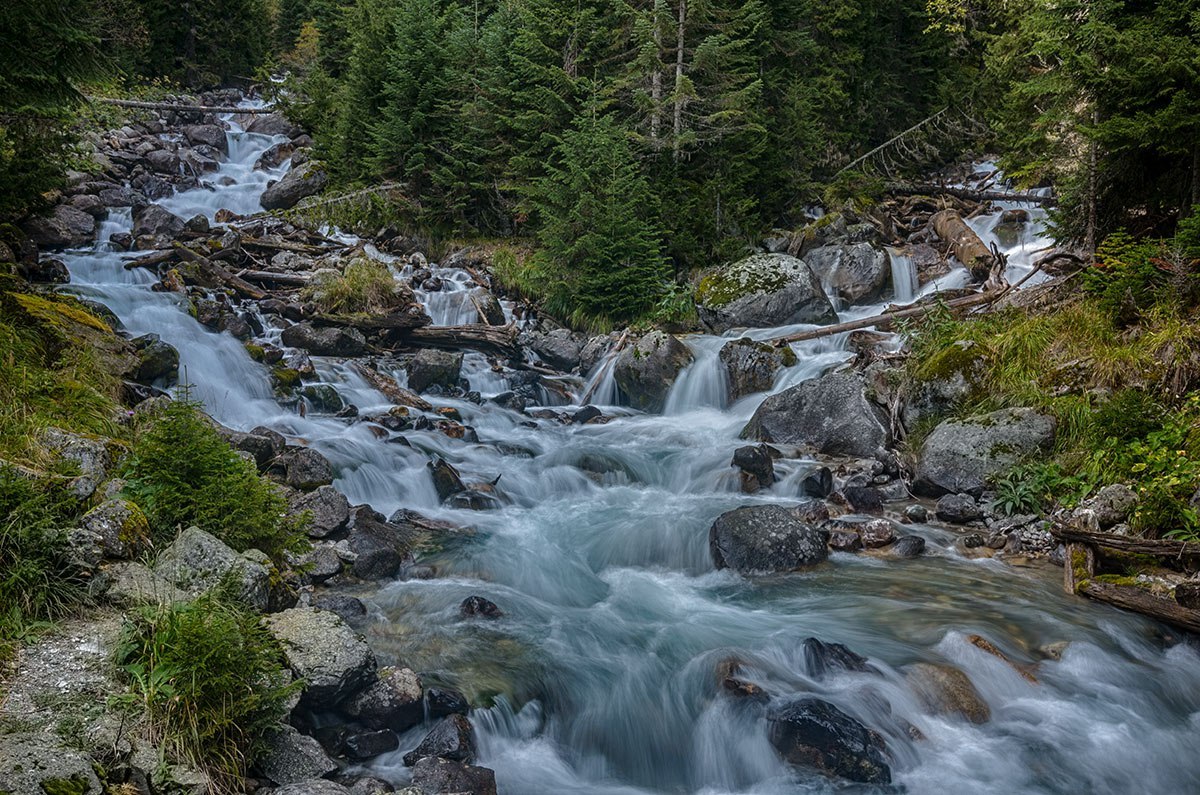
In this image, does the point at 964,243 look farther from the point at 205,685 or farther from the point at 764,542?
the point at 205,685

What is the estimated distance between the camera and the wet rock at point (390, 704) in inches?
217

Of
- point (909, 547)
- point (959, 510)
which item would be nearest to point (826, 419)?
point (959, 510)

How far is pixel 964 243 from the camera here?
18.2 meters

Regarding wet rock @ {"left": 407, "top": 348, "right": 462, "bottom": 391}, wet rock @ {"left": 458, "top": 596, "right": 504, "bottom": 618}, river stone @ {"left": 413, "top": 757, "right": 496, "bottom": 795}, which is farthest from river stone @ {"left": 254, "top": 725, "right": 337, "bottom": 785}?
wet rock @ {"left": 407, "top": 348, "right": 462, "bottom": 391}

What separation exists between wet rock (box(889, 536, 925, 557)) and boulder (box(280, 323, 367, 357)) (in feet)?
35.9

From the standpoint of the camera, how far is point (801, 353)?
1512cm

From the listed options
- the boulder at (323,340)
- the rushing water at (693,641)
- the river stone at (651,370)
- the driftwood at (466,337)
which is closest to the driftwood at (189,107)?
the boulder at (323,340)

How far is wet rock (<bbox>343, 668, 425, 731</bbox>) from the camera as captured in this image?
552 cm

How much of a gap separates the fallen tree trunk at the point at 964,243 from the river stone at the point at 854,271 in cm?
179

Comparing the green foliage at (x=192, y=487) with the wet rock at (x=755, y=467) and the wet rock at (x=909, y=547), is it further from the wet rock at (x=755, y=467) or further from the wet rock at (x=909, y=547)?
the wet rock at (x=909, y=547)

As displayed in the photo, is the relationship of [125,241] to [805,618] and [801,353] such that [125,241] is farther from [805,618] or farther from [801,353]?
[805,618]

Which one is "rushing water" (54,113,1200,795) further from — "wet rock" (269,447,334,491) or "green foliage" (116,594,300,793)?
"green foliage" (116,594,300,793)

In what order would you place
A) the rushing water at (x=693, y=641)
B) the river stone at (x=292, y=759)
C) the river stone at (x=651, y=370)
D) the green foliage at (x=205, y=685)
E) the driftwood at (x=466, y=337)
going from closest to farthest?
the green foliage at (x=205, y=685)
the river stone at (x=292, y=759)
the rushing water at (x=693, y=641)
the river stone at (x=651, y=370)
the driftwood at (x=466, y=337)

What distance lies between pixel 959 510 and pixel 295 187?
69.1ft
